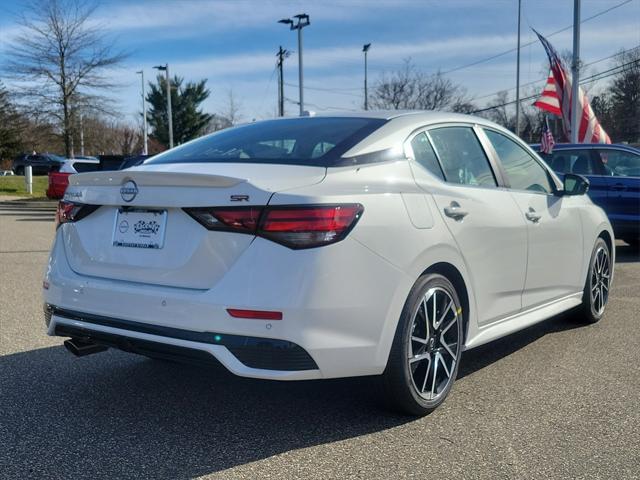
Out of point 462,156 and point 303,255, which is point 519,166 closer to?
point 462,156

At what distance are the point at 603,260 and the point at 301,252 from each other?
12.7ft

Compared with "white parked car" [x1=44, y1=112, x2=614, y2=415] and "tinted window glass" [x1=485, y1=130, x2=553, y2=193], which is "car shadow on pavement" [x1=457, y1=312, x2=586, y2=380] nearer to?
"white parked car" [x1=44, y1=112, x2=614, y2=415]

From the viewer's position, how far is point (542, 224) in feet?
15.4

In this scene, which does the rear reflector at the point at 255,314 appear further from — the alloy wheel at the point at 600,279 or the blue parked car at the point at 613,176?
the blue parked car at the point at 613,176

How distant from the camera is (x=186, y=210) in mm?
3150

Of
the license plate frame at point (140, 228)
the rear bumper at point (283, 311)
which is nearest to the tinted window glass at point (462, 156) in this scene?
the rear bumper at point (283, 311)

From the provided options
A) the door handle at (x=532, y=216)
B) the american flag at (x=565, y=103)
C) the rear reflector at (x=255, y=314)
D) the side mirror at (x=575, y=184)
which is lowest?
the rear reflector at (x=255, y=314)

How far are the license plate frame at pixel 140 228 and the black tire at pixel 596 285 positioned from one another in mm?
3703

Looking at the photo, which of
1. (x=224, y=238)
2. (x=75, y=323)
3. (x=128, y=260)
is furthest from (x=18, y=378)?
(x=224, y=238)

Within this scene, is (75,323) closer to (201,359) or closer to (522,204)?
(201,359)

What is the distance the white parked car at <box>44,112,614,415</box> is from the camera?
9.82 feet

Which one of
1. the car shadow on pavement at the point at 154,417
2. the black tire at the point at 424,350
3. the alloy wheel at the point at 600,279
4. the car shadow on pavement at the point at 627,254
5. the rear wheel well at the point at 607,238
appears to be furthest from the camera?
the car shadow on pavement at the point at 627,254

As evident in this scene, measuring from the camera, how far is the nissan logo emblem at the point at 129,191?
3307 millimetres

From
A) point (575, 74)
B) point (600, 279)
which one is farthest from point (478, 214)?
point (575, 74)
